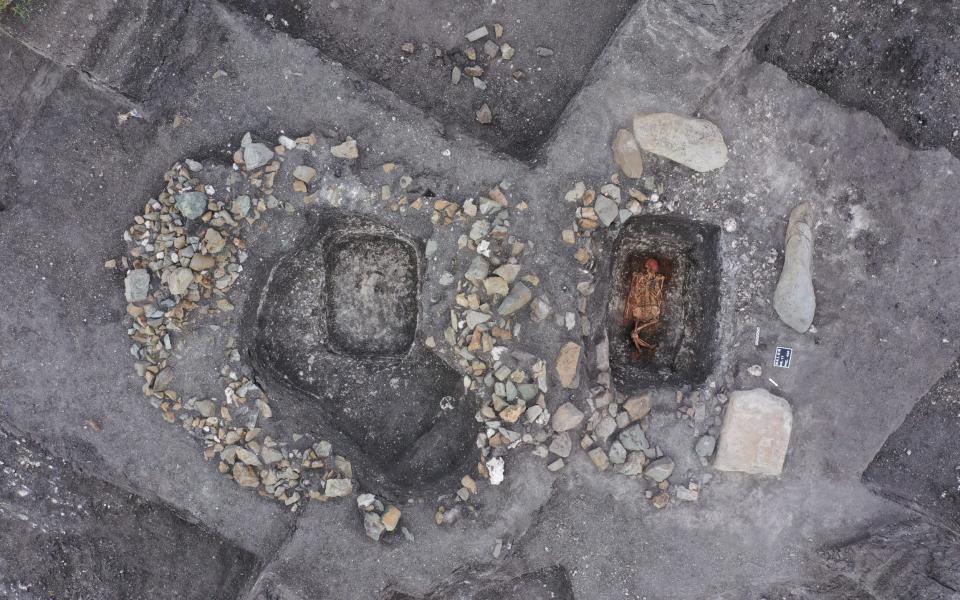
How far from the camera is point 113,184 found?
3.19m

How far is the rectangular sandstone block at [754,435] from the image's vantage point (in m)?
3.11

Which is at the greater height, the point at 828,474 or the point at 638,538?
the point at 828,474

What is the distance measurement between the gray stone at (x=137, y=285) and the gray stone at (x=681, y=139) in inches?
104

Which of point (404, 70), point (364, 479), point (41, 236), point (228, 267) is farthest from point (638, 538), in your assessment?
point (41, 236)

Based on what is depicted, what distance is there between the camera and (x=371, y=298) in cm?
348

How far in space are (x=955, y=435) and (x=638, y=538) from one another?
1.94m

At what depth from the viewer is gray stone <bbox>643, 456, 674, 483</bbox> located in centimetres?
309

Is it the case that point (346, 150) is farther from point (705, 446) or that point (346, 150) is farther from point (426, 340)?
point (705, 446)

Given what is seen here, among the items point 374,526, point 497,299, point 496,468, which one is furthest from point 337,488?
point 497,299

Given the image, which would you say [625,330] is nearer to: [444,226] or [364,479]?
[444,226]

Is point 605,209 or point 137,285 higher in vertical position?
point 605,209

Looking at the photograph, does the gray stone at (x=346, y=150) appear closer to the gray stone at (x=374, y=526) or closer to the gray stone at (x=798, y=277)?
the gray stone at (x=374, y=526)

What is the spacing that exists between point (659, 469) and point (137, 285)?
9.33 ft

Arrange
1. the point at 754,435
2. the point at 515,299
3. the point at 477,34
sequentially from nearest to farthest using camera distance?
the point at 515,299 < the point at 754,435 < the point at 477,34
